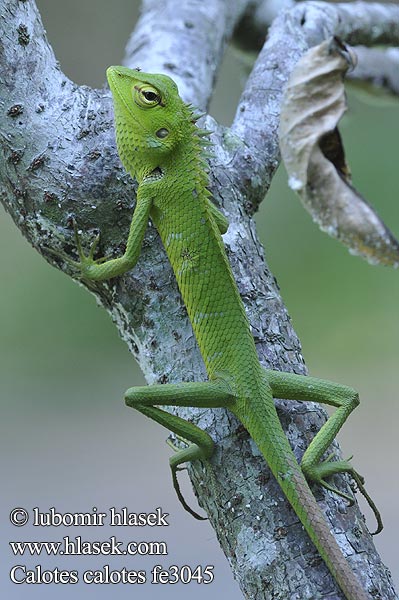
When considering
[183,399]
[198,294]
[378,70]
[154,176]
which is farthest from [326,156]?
[378,70]

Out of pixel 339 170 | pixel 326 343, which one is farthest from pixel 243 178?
pixel 326 343

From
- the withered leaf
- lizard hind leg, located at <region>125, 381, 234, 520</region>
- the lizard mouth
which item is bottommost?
lizard hind leg, located at <region>125, 381, 234, 520</region>

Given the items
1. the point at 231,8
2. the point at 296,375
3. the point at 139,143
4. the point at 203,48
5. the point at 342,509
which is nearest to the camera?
the point at 342,509

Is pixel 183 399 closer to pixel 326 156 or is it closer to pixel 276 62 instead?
pixel 326 156

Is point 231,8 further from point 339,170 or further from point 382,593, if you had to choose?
point 382,593

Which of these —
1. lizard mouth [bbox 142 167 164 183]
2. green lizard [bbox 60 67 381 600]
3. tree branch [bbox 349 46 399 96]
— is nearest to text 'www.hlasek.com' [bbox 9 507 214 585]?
green lizard [bbox 60 67 381 600]

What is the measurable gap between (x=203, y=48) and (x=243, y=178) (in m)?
1.28

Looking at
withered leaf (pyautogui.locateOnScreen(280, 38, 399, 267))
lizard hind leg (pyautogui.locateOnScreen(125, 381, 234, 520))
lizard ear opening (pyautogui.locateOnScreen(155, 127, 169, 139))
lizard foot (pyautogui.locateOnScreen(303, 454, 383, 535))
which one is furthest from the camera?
lizard ear opening (pyautogui.locateOnScreen(155, 127, 169, 139))

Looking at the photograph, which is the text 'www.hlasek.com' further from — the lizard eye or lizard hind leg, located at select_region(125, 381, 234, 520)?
the lizard eye

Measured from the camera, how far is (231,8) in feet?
13.9

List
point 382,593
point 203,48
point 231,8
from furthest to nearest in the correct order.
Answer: point 231,8
point 203,48
point 382,593

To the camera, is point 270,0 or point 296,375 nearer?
point 296,375

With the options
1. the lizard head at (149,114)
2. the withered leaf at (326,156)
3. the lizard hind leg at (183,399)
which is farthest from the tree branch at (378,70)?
the lizard hind leg at (183,399)

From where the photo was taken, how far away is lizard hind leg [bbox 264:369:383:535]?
7.70ft
